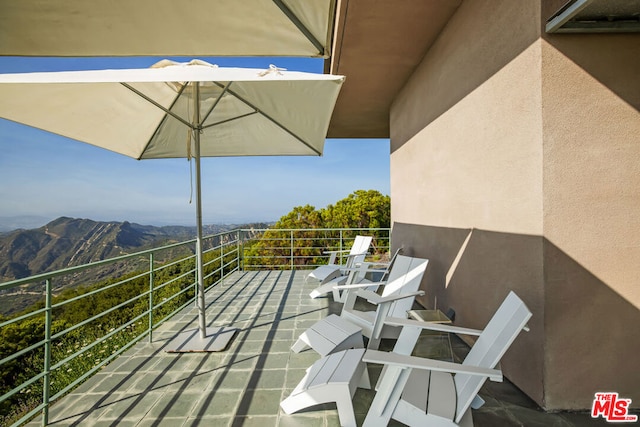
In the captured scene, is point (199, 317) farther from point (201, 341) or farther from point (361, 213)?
point (361, 213)

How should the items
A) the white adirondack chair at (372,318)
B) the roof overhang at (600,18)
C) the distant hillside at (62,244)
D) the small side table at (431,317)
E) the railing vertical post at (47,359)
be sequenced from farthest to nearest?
the distant hillside at (62,244) → the white adirondack chair at (372,318) → the small side table at (431,317) → the railing vertical post at (47,359) → the roof overhang at (600,18)

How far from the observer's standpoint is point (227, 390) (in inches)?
105

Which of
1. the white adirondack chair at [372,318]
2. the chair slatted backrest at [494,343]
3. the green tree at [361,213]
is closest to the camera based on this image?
the chair slatted backrest at [494,343]

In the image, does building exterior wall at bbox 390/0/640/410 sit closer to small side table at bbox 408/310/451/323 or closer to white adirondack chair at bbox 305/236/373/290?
small side table at bbox 408/310/451/323

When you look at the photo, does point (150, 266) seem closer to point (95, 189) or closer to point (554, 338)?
point (554, 338)

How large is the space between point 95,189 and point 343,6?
54158 millimetres

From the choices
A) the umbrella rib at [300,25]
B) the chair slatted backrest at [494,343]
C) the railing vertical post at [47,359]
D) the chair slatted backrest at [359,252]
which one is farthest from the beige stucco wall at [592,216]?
the chair slatted backrest at [359,252]

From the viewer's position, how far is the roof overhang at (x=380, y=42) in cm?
349

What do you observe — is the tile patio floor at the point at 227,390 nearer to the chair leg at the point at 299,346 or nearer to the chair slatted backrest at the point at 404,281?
the chair leg at the point at 299,346

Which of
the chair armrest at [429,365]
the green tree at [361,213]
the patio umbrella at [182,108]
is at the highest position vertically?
the patio umbrella at [182,108]

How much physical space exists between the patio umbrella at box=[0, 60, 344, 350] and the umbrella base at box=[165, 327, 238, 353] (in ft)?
0.16

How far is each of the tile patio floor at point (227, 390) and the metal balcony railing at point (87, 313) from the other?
0.69ft

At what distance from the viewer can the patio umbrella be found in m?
2.39

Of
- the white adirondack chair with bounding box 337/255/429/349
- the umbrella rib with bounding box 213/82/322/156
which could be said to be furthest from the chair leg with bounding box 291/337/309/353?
the umbrella rib with bounding box 213/82/322/156
